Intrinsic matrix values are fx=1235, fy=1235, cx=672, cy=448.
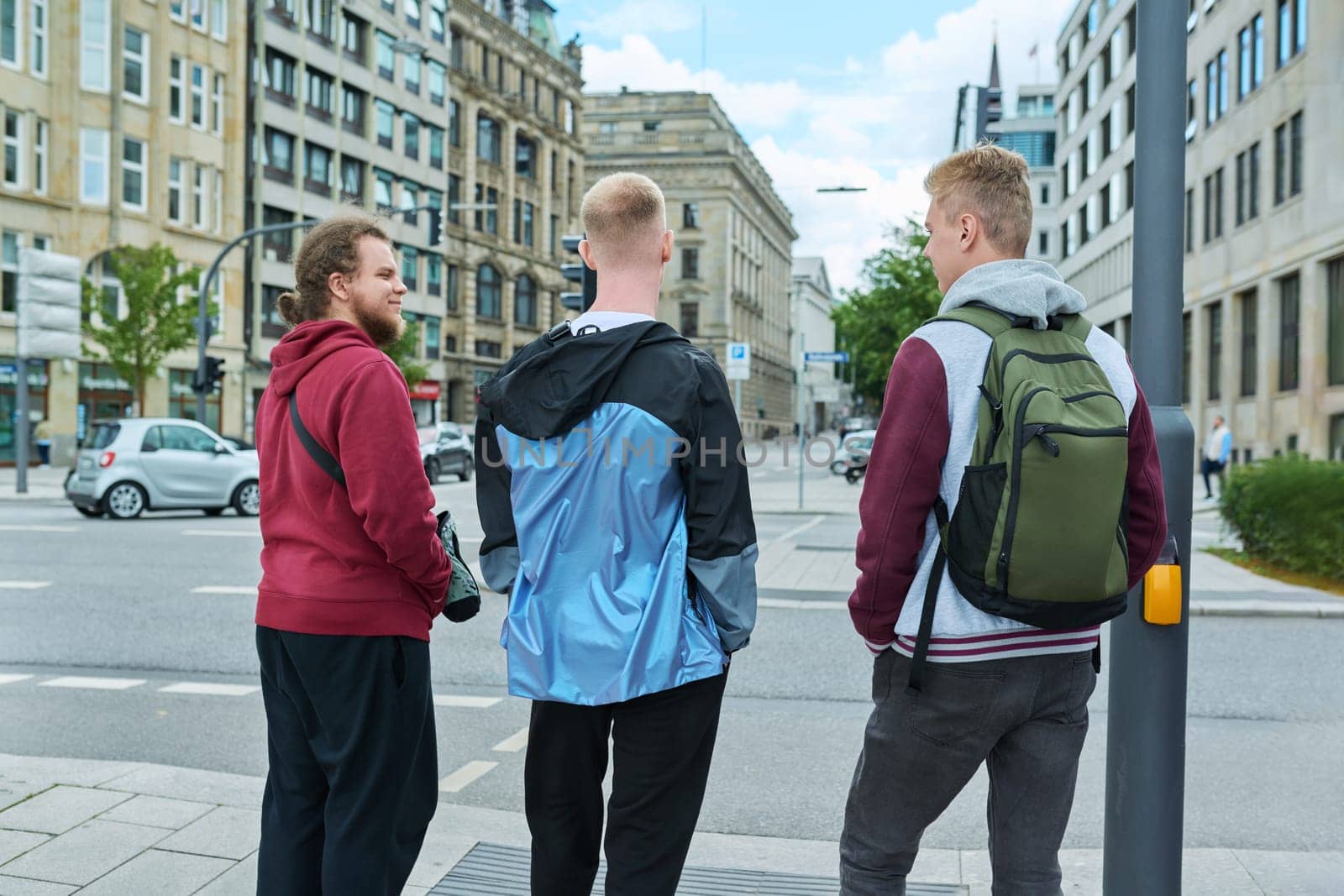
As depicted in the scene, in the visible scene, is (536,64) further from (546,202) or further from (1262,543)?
(1262,543)

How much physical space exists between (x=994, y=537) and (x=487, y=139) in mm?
64592

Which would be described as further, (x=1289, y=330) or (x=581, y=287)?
(x=1289, y=330)

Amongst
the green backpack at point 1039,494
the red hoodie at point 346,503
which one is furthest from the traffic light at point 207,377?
the green backpack at point 1039,494

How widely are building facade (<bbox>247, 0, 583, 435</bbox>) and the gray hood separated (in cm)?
3718

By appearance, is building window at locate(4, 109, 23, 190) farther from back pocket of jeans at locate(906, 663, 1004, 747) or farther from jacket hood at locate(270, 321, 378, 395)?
back pocket of jeans at locate(906, 663, 1004, 747)

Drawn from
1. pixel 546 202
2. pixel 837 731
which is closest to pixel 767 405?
pixel 546 202

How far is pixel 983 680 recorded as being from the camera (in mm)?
2477

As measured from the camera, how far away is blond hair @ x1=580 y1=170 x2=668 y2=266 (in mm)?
2633

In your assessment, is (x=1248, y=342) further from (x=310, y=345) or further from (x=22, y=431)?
(x=310, y=345)

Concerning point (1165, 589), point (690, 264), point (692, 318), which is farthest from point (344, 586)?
point (690, 264)

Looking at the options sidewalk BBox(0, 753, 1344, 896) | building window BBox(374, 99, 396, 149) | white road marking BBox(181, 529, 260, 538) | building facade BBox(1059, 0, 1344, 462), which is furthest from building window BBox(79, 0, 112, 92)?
sidewalk BBox(0, 753, 1344, 896)

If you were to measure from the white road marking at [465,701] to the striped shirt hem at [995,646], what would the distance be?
178 inches

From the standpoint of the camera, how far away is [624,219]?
2.64 meters

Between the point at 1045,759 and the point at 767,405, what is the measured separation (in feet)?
351
